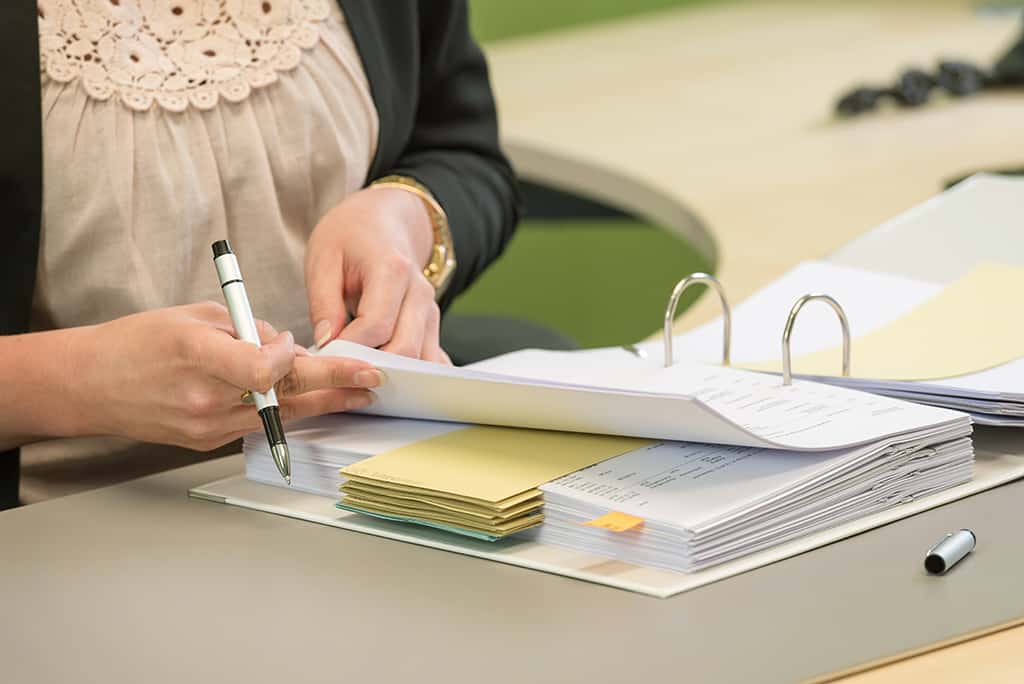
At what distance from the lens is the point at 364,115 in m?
1.15

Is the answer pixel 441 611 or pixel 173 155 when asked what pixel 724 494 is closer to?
pixel 441 611

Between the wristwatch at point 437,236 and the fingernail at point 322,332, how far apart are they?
0.78ft

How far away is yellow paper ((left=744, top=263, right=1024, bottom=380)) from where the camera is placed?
84 centimetres

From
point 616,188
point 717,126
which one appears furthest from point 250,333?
point 717,126

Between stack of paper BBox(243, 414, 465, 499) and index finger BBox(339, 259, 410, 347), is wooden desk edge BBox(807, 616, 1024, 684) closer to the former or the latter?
stack of paper BBox(243, 414, 465, 499)

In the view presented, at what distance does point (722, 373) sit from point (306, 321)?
408mm

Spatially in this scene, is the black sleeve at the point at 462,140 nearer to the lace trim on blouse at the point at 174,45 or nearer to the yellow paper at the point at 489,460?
the lace trim on blouse at the point at 174,45

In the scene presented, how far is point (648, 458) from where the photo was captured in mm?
737

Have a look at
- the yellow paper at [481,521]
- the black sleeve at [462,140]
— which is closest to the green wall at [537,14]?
the black sleeve at [462,140]

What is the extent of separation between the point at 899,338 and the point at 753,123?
0.99 m

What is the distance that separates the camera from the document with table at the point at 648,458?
2.23 feet

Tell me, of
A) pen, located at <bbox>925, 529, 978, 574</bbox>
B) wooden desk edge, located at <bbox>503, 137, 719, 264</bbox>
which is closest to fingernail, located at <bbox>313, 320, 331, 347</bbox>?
pen, located at <bbox>925, 529, 978, 574</bbox>

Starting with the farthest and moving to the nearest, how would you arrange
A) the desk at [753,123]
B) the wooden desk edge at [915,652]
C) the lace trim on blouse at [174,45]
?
the desk at [753,123] → the lace trim on blouse at [174,45] → the wooden desk edge at [915,652]

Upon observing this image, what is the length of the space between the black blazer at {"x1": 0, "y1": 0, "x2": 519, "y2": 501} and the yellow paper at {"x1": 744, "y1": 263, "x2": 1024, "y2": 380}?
36 cm
